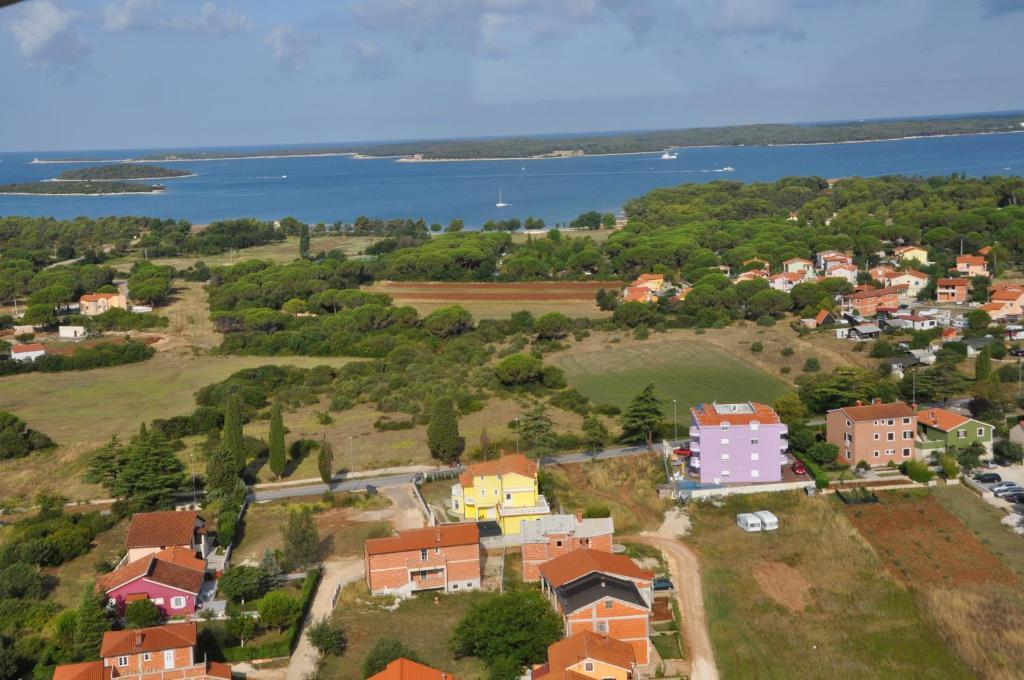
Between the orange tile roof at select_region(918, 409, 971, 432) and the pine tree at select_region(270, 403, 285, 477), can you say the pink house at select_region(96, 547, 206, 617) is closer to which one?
the pine tree at select_region(270, 403, 285, 477)

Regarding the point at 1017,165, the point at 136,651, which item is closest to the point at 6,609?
the point at 136,651

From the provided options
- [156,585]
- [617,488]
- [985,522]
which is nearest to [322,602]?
[156,585]

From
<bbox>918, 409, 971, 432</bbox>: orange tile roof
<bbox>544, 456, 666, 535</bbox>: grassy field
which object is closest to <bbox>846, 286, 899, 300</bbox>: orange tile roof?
<bbox>918, 409, 971, 432</bbox>: orange tile roof

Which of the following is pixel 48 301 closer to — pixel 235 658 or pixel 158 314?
pixel 158 314

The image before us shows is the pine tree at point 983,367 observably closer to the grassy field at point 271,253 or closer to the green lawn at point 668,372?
the green lawn at point 668,372

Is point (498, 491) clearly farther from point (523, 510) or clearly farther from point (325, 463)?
point (325, 463)

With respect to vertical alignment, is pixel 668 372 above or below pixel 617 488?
below

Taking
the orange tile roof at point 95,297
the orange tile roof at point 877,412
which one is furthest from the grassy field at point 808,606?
the orange tile roof at point 95,297
